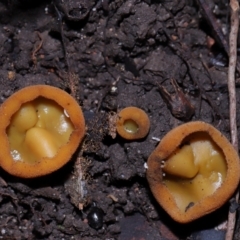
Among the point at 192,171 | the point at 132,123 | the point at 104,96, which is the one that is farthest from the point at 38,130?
the point at 192,171

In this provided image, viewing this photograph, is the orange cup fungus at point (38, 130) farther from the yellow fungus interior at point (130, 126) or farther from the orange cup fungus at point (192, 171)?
the orange cup fungus at point (192, 171)

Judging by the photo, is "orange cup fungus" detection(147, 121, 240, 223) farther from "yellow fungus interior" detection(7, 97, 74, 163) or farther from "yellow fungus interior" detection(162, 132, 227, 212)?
"yellow fungus interior" detection(7, 97, 74, 163)

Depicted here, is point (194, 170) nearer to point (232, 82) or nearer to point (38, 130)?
point (232, 82)

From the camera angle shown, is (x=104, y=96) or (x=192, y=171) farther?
(x=104, y=96)

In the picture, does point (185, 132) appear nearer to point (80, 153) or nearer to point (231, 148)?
point (231, 148)

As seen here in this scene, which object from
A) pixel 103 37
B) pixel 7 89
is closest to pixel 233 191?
pixel 103 37

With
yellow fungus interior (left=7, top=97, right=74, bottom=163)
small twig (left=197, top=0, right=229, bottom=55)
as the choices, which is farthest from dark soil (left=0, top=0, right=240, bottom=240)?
yellow fungus interior (left=7, top=97, right=74, bottom=163)

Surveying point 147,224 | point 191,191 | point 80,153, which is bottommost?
point 147,224
